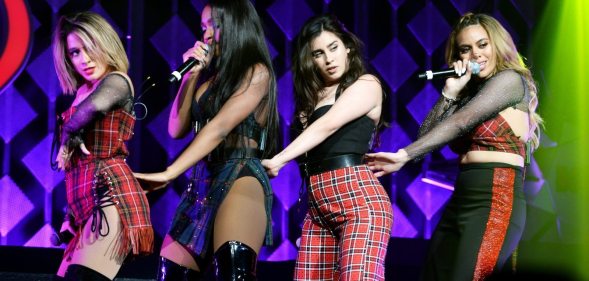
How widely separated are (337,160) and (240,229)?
40 cm

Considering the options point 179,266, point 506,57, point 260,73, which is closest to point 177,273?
point 179,266

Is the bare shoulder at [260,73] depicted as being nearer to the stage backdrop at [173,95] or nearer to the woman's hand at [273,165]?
the woman's hand at [273,165]

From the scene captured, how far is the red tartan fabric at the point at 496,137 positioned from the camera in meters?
2.38

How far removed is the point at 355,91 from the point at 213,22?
1.60ft

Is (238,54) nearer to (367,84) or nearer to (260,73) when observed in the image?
(260,73)

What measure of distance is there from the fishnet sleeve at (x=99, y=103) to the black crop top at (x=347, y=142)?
62cm

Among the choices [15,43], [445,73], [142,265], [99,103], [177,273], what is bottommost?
[142,265]

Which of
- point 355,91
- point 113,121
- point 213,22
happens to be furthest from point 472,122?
point 113,121

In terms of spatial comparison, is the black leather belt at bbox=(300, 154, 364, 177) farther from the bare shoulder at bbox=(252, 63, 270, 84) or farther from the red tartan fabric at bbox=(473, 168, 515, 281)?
the red tartan fabric at bbox=(473, 168, 515, 281)

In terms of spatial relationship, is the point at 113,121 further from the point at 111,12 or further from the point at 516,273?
the point at 111,12

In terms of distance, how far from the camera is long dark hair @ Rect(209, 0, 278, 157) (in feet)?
7.85

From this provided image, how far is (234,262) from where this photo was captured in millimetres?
2227

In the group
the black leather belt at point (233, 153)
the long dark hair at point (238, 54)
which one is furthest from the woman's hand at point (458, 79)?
the black leather belt at point (233, 153)

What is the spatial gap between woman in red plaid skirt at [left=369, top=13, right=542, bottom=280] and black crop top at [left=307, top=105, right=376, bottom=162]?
0.27ft
